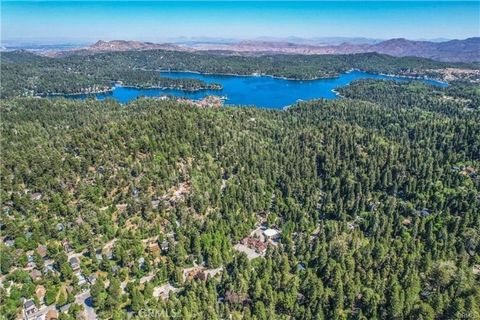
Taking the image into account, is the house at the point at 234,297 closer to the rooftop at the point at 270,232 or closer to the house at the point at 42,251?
the rooftop at the point at 270,232

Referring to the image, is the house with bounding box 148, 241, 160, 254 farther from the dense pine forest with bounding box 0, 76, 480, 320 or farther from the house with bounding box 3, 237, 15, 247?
the house with bounding box 3, 237, 15, 247

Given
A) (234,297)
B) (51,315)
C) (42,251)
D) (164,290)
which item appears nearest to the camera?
(51,315)

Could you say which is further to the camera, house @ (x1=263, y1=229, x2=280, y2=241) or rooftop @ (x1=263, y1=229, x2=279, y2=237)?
rooftop @ (x1=263, y1=229, x2=279, y2=237)

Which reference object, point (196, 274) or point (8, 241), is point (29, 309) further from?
point (196, 274)

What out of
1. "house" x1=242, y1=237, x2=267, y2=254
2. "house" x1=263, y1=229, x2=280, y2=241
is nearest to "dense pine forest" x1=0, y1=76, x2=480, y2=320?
"house" x1=263, y1=229, x2=280, y2=241

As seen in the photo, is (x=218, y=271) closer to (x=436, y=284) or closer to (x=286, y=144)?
(x=436, y=284)

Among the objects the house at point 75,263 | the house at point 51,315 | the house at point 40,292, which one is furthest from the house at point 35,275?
the house at point 51,315

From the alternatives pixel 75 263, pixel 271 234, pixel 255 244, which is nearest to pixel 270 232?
pixel 271 234
